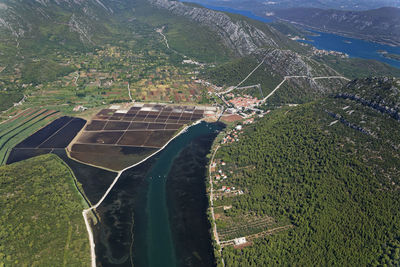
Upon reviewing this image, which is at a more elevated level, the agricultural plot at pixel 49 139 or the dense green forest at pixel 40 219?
the dense green forest at pixel 40 219

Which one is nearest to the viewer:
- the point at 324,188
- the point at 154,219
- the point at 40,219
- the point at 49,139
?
the point at 40,219

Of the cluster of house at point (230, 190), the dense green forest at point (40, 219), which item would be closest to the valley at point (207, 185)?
the dense green forest at point (40, 219)

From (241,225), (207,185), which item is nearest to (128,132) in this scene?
(207,185)

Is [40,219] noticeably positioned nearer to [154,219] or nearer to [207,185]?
[154,219]

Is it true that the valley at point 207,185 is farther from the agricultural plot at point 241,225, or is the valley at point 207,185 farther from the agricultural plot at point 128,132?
the agricultural plot at point 128,132

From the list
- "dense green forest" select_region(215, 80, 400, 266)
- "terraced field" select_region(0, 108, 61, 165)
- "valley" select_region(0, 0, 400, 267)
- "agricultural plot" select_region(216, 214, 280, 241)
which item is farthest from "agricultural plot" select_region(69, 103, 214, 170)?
"agricultural plot" select_region(216, 214, 280, 241)

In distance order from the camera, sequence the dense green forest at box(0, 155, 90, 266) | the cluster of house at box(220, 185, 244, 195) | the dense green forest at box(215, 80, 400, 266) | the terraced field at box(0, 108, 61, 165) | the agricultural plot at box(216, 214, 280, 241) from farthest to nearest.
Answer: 1. the terraced field at box(0, 108, 61, 165)
2. the cluster of house at box(220, 185, 244, 195)
3. the agricultural plot at box(216, 214, 280, 241)
4. the dense green forest at box(0, 155, 90, 266)
5. the dense green forest at box(215, 80, 400, 266)

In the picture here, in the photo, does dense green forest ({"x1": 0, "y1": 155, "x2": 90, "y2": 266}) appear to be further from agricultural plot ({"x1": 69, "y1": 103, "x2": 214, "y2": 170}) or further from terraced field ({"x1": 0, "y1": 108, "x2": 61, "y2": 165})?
terraced field ({"x1": 0, "y1": 108, "x2": 61, "y2": 165})
